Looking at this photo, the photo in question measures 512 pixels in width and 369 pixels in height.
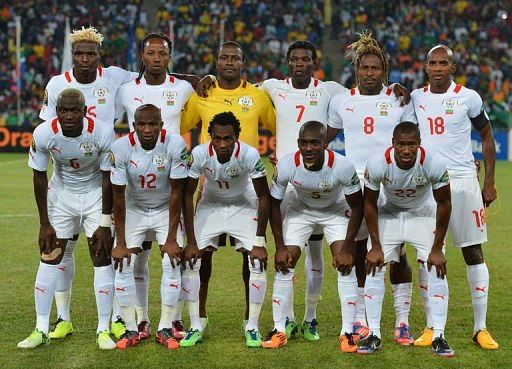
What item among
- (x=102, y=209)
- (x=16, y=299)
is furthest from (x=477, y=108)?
(x=16, y=299)

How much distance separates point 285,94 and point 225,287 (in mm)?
2888

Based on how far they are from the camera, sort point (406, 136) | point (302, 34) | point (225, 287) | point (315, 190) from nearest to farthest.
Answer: point (406, 136), point (315, 190), point (225, 287), point (302, 34)

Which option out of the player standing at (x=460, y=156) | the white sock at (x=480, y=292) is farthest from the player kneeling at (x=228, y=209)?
the white sock at (x=480, y=292)

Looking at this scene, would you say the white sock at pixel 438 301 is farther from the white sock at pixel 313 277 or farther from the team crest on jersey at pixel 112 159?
the team crest on jersey at pixel 112 159

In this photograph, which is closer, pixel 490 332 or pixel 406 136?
pixel 406 136

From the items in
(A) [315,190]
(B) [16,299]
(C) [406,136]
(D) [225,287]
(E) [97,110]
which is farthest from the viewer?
(D) [225,287]

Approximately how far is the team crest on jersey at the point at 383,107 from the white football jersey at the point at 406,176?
693mm

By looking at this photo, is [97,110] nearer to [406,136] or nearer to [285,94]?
[285,94]

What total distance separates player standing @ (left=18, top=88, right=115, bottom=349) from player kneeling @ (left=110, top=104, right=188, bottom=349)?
0.47ft

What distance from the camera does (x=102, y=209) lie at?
26.6 feet

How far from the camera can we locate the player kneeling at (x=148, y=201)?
797 centimetres

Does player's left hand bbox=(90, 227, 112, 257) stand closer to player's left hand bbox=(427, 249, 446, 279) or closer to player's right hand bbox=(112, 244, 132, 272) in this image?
player's right hand bbox=(112, 244, 132, 272)

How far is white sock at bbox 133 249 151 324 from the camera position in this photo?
851cm

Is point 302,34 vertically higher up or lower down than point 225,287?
higher up
